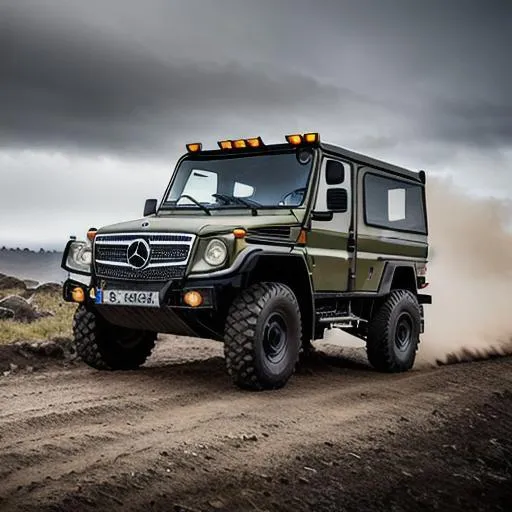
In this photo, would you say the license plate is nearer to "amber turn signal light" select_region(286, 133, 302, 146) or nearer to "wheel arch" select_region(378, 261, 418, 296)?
"amber turn signal light" select_region(286, 133, 302, 146)

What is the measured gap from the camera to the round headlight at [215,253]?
6.91 m

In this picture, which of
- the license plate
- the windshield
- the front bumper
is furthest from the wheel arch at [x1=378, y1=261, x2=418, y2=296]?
the license plate

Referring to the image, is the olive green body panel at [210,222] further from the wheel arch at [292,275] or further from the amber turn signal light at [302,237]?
the wheel arch at [292,275]

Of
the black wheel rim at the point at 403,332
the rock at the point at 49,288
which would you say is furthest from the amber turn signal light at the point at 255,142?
the rock at the point at 49,288

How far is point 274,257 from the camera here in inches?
290

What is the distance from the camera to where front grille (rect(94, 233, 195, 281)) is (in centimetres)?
707

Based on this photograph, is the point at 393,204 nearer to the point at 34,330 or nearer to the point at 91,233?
the point at 91,233

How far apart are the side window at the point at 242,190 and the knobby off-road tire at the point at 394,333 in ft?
8.42

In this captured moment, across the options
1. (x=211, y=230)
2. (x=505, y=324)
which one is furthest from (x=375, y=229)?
(x=505, y=324)

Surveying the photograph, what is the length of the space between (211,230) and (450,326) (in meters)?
8.27

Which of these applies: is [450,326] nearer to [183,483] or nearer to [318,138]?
[318,138]

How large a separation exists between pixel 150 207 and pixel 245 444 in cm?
402

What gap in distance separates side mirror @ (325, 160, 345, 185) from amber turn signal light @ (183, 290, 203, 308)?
2.03 metres

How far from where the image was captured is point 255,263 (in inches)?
273
